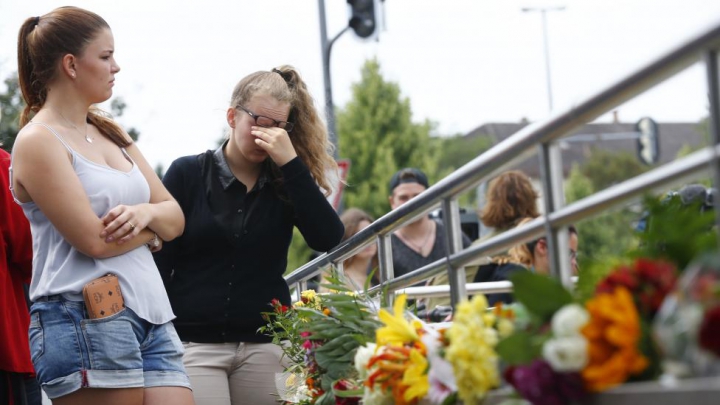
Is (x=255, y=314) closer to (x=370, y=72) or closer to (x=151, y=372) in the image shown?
(x=151, y=372)

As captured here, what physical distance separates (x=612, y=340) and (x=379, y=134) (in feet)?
155

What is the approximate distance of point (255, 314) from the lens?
4.34 metres

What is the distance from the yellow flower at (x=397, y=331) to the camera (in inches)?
118

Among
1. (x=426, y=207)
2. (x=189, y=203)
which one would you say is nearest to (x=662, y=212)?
(x=426, y=207)

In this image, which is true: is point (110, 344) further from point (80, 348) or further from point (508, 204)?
point (508, 204)

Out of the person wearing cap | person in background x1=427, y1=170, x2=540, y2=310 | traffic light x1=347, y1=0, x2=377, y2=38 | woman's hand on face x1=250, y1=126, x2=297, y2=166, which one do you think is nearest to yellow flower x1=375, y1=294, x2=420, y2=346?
woman's hand on face x1=250, y1=126, x2=297, y2=166

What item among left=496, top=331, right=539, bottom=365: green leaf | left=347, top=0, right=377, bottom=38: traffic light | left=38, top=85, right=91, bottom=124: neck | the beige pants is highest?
left=347, top=0, right=377, bottom=38: traffic light

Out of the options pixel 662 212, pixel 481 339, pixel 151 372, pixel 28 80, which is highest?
pixel 28 80

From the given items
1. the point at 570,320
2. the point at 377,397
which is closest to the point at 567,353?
the point at 570,320

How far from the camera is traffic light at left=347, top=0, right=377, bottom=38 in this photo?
468 inches

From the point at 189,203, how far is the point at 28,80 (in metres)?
0.85

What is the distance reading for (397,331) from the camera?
303 cm

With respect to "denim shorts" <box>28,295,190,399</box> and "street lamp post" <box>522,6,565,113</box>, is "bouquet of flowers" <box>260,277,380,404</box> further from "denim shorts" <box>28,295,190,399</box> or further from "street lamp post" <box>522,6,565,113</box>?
"street lamp post" <box>522,6,565,113</box>

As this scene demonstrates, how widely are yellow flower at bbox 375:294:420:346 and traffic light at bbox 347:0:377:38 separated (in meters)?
9.03
